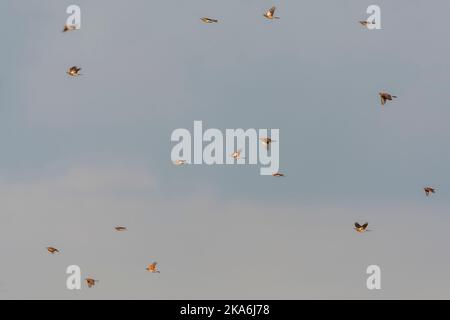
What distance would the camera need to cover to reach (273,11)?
241ft

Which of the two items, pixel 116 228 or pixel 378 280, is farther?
pixel 378 280

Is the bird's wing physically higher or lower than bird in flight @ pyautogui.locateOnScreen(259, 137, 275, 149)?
higher

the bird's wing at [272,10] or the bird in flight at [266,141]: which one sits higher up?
the bird's wing at [272,10]

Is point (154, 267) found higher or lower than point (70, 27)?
lower

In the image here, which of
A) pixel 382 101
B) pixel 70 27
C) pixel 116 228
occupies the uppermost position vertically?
pixel 70 27

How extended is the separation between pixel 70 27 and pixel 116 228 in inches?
662
